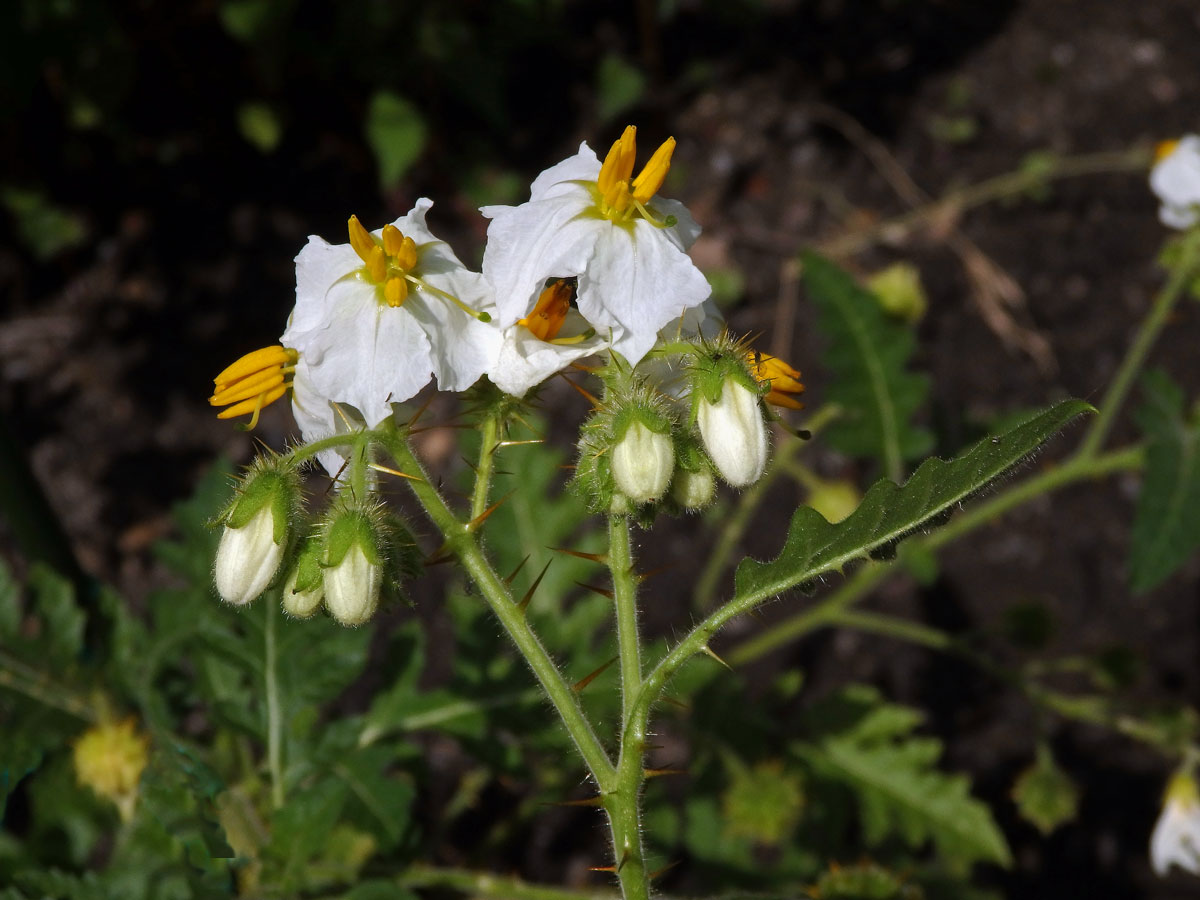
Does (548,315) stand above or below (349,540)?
above

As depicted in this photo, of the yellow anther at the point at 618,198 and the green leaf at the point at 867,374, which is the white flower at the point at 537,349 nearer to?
the yellow anther at the point at 618,198

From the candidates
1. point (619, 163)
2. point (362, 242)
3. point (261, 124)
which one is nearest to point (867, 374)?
point (619, 163)

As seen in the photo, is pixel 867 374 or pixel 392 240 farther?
pixel 867 374

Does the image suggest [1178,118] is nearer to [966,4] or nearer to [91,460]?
[966,4]

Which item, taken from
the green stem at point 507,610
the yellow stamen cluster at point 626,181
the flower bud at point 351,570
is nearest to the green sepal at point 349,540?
the flower bud at point 351,570

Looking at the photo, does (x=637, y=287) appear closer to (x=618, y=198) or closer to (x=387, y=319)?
(x=618, y=198)
